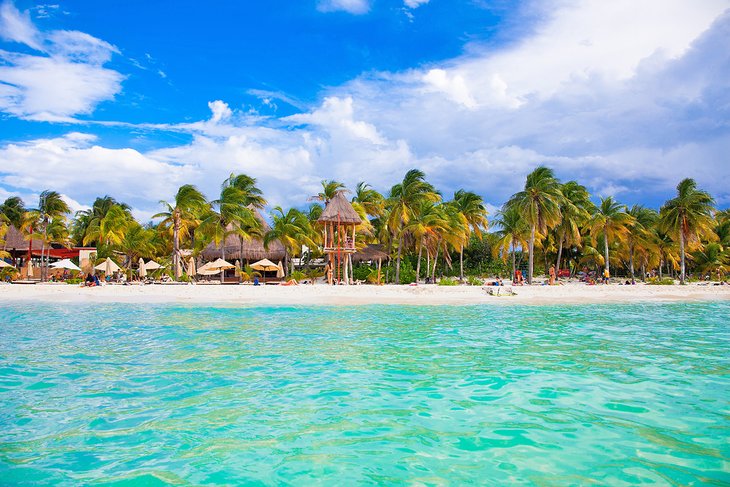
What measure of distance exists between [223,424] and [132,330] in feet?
27.0

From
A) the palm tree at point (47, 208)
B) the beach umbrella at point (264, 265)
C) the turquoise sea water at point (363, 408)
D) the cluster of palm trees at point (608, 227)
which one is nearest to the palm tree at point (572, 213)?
the cluster of palm trees at point (608, 227)

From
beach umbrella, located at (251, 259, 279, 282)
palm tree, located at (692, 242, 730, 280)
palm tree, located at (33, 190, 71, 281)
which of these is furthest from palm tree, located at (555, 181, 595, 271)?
palm tree, located at (33, 190, 71, 281)

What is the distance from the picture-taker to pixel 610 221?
3384 cm

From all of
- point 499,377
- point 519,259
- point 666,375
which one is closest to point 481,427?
point 499,377

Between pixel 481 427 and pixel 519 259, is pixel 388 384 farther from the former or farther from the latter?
pixel 519 259

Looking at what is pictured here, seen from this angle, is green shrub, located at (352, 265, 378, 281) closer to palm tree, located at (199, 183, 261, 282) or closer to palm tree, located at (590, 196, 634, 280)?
palm tree, located at (199, 183, 261, 282)

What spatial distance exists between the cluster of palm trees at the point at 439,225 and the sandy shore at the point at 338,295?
5438mm

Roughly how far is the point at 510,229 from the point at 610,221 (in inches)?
274

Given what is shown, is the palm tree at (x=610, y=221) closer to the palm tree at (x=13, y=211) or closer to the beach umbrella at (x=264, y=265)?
the beach umbrella at (x=264, y=265)

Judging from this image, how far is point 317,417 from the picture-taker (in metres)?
5.30

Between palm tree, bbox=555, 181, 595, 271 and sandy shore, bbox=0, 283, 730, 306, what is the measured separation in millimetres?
9211

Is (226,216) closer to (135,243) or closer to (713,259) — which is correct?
(135,243)

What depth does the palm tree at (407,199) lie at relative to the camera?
3031 cm

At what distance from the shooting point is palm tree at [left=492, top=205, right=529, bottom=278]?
110 ft
